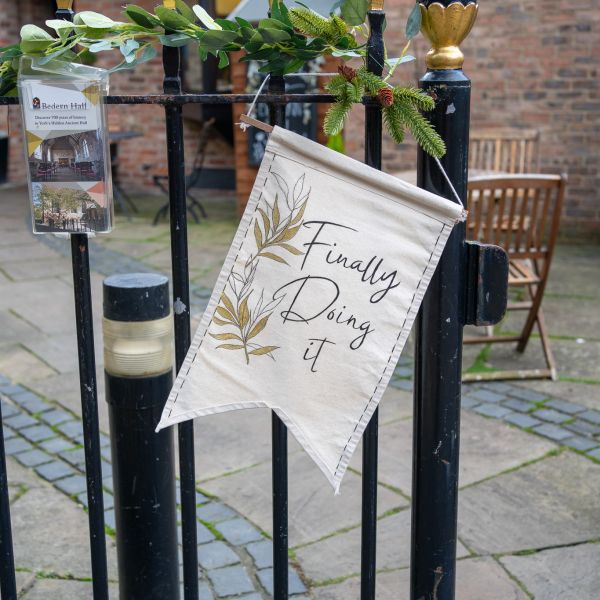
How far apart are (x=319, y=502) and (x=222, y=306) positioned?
184 cm

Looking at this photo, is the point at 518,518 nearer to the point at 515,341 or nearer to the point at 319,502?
the point at 319,502

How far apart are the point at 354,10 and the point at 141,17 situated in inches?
13.3

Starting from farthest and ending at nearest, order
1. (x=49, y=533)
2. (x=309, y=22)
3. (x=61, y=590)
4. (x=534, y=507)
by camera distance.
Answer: (x=534, y=507) < (x=49, y=533) < (x=61, y=590) < (x=309, y=22)

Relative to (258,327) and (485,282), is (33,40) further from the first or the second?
(485,282)

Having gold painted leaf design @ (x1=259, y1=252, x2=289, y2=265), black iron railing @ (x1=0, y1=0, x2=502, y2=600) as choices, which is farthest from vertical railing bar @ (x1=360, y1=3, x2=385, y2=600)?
gold painted leaf design @ (x1=259, y1=252, x2=289, y2=265)

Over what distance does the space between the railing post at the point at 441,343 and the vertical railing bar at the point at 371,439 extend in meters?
0.08

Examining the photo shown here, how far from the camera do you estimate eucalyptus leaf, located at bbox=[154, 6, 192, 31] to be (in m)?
1.39

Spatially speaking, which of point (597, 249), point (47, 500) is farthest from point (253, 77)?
point (47, 500)

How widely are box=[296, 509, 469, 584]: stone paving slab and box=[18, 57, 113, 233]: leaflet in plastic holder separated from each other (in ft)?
5.22

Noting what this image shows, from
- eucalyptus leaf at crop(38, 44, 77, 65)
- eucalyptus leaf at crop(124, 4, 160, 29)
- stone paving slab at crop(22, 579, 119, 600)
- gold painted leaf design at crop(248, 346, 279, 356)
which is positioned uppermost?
eucalyptus leaf at crop(124, 4, 160, 29)

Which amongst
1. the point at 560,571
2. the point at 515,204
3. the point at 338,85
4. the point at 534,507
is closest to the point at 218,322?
the point at 338,85

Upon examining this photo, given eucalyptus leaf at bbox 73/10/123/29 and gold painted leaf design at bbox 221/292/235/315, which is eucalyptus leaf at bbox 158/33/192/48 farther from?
gold painted leaf design at bbox 221/292/235/315

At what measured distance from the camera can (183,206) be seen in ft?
5.07

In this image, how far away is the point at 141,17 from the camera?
1407mm
